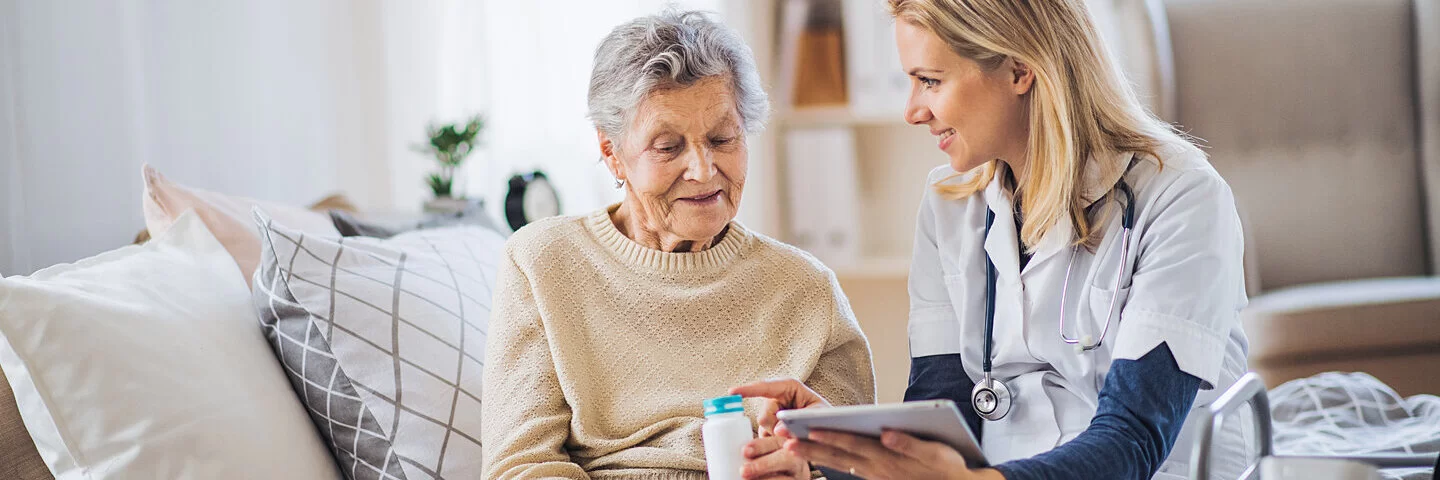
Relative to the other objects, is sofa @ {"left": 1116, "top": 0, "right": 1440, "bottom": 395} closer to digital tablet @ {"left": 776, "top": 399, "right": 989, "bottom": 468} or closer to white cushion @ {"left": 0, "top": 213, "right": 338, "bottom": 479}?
digital tablet @ {"left": 776, "top": 399, "right": 989, "bottom": 468}

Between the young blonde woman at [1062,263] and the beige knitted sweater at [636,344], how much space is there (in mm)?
143

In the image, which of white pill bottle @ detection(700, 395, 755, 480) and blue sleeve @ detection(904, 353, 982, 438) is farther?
blue sleeve @ detection(904, 353, 982, 438)

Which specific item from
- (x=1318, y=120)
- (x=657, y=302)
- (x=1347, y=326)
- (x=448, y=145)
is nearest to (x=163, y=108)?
(x=448, y=145)

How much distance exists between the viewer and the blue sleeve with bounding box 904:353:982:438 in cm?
149

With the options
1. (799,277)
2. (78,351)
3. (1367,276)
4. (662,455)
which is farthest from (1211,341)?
(1367,276)

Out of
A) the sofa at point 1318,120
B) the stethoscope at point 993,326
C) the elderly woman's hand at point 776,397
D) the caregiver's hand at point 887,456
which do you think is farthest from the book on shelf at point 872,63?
the caregiver's hand at point 887,456

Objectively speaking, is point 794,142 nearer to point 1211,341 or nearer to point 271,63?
point 271,63

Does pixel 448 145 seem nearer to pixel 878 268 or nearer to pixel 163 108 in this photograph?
pixel 163 108

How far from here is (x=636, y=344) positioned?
4.73 feet

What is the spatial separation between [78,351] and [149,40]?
0.99 m

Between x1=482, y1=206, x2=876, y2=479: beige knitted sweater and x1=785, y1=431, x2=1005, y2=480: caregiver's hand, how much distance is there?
0.35 metres

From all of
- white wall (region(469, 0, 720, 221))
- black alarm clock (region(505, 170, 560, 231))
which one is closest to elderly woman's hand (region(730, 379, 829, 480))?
black alarm clock (region(505, 170, 560, 231))

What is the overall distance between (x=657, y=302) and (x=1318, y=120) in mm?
2414

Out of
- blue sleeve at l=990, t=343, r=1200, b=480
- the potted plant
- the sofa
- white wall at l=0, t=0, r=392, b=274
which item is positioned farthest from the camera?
the sofa
